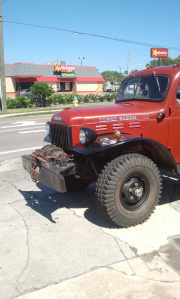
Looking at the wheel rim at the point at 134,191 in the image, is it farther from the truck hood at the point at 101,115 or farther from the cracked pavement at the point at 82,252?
the truck hood at the point at 101,115

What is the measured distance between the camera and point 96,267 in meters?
2.95

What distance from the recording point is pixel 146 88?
4391 millimetres

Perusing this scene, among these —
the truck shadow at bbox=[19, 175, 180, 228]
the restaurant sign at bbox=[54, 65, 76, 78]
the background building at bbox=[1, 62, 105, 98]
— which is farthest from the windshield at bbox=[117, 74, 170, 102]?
the restaurant sign at bbox=[54, 65, 76, 78]

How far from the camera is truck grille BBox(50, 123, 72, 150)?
12.6 feet

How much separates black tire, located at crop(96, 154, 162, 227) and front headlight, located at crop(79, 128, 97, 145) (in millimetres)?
381

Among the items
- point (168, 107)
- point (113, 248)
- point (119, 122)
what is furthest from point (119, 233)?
point (168, 107)

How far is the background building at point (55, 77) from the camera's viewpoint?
127ft

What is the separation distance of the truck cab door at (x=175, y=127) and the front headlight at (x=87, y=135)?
3.91 ft

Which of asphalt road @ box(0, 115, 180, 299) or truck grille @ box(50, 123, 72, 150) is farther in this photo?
truck grille @ box(50, 123, 72, 150)

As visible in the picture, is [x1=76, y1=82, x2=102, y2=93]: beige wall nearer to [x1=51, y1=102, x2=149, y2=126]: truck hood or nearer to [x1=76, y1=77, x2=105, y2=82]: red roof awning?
[x1=76, y1=77, x2=105, y2=82]: red roof awning

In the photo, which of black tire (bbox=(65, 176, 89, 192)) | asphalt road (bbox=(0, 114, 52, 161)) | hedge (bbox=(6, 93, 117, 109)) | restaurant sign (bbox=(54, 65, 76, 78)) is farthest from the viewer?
restaurant sign (bbox=(54, 65, 76, 78))

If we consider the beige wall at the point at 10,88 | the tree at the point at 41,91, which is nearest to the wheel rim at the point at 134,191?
the tree at the point at 41,91

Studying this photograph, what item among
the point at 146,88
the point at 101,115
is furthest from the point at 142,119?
the point at 146,88

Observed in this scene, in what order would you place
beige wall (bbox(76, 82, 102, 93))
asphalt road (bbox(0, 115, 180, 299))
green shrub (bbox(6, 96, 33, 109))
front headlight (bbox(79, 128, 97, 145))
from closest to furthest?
asphalt road (bbox(0, 115, 180, 299)), front headlight (bbox(79, 128, 97, 145)), green shrub (bbox(6, 96, 33, 109)), beige wall (bbox(76, 82, 102, 93))
